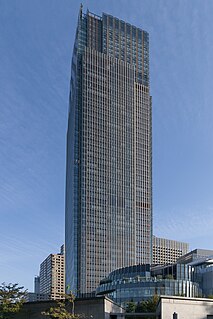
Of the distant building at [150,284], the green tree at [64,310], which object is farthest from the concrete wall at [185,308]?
the distant building at [150,284]

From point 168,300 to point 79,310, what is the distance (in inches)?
385

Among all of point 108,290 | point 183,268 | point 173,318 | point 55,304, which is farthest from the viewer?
point 183,268

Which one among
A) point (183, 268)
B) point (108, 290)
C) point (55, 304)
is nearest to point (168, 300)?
point (55, 304)

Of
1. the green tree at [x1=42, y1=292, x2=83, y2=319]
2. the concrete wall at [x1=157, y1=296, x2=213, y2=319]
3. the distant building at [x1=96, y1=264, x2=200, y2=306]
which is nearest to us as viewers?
the green tree at [x1=42, y1=292, x2=83, y2=319]

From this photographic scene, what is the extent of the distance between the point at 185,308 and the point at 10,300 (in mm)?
20248

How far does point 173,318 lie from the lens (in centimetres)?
4816

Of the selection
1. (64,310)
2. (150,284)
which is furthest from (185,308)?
(150,284)

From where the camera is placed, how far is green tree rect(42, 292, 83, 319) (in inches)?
1831

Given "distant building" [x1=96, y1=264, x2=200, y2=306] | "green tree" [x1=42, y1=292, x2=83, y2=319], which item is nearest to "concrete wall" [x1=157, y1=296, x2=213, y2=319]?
"green tree" [x1=42, y1=292, x2=83, y2=319]

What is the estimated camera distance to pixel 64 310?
4781cm

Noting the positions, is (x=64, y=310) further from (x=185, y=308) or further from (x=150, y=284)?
(x=150, y=284)

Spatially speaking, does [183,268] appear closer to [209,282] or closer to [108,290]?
[209,282]

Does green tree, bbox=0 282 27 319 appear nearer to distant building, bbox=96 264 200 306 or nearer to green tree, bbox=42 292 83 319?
green tree, bbox=42 292 83 319

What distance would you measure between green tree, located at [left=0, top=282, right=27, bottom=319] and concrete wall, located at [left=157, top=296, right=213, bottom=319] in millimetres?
16242
